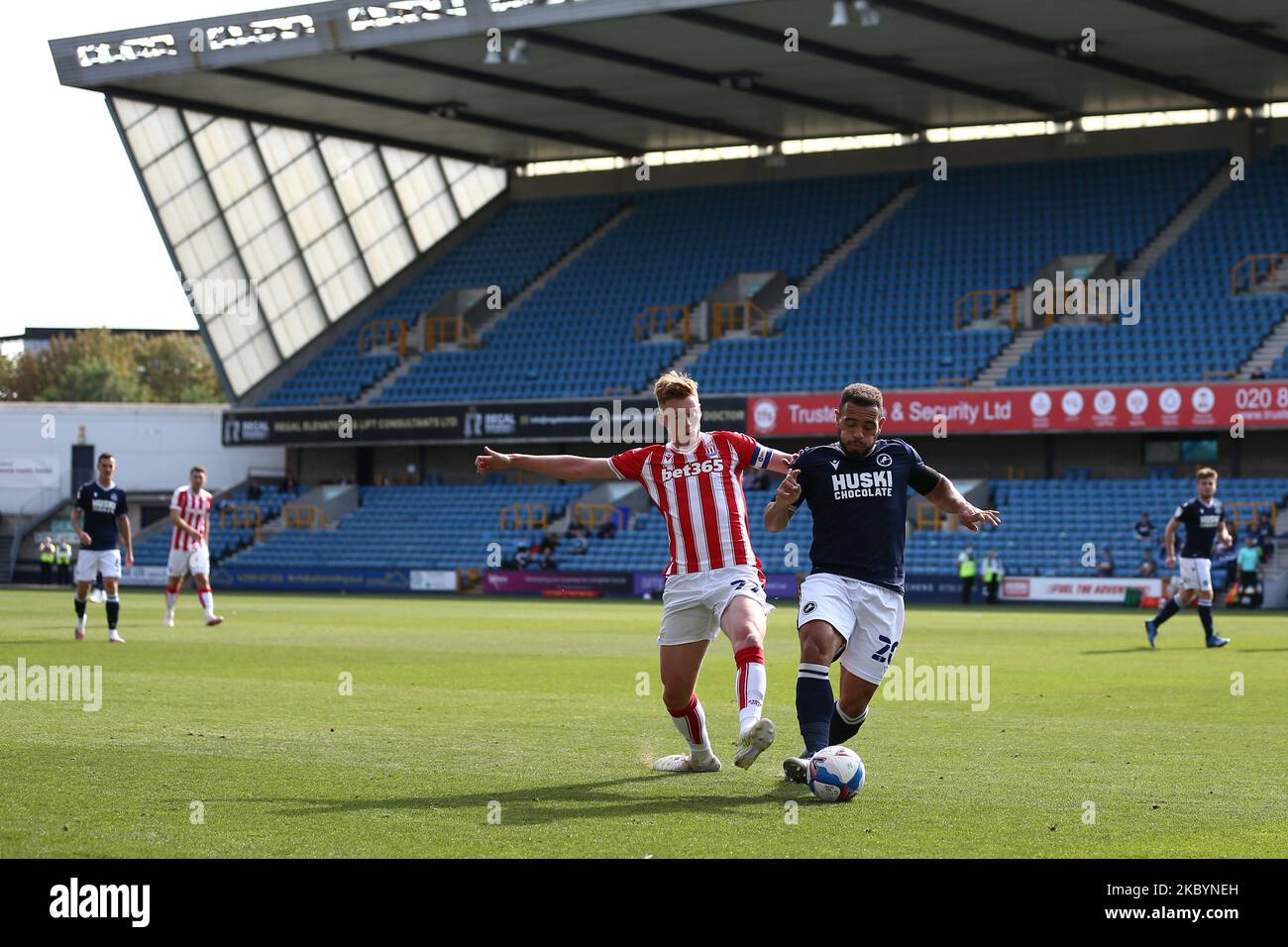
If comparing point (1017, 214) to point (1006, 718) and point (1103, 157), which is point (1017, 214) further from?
point (1006, 718)

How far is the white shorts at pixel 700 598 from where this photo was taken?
992cm

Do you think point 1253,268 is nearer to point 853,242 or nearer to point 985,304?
point 985,304

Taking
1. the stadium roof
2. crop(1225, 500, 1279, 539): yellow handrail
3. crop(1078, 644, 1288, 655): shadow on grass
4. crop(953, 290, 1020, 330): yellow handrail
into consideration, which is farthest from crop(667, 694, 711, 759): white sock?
crop(953, 290, 1020, 330): yellow handrail

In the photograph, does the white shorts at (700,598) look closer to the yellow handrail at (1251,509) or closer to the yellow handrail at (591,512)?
the yellow handrail at (1251,509)

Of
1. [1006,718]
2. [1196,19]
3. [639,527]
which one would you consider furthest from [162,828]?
[639,527]

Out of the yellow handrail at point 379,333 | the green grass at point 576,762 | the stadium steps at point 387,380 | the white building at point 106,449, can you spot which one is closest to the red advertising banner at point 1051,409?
the stadium steps at point 387,380

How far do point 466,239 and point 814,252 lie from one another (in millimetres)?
13542

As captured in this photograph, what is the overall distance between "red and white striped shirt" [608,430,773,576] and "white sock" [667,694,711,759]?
0.80 meters

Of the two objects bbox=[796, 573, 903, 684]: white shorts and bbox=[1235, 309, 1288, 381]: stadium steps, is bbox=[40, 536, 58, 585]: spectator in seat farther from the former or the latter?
bbox=[796, 573, 903, 684]: white shorts

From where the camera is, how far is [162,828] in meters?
7.81

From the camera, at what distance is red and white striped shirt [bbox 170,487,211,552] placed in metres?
25.9

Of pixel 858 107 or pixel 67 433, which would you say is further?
pixel 67 433

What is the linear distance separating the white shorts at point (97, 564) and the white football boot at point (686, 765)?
13289 mm

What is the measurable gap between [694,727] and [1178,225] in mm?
41580
